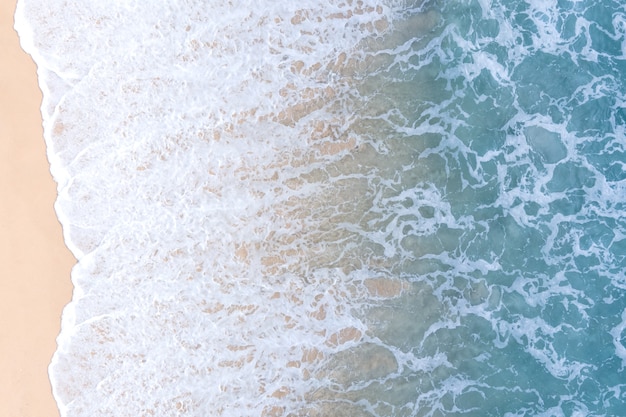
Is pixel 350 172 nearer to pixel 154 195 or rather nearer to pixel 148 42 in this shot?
pixel 154 195

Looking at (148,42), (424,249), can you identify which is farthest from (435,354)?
(148,42)

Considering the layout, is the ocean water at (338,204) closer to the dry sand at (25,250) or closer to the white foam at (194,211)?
the white foam at (194,211)

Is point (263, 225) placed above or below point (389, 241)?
above

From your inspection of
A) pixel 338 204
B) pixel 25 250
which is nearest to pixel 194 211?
pixel 338 204

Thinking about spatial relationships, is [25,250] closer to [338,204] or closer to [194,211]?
[194,211]

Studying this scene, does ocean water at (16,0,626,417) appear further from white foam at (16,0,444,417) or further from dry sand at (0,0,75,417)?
dry sand at (0,0,75,417)

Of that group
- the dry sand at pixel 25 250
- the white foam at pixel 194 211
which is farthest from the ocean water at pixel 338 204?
the dry sand at pixel 25 250
